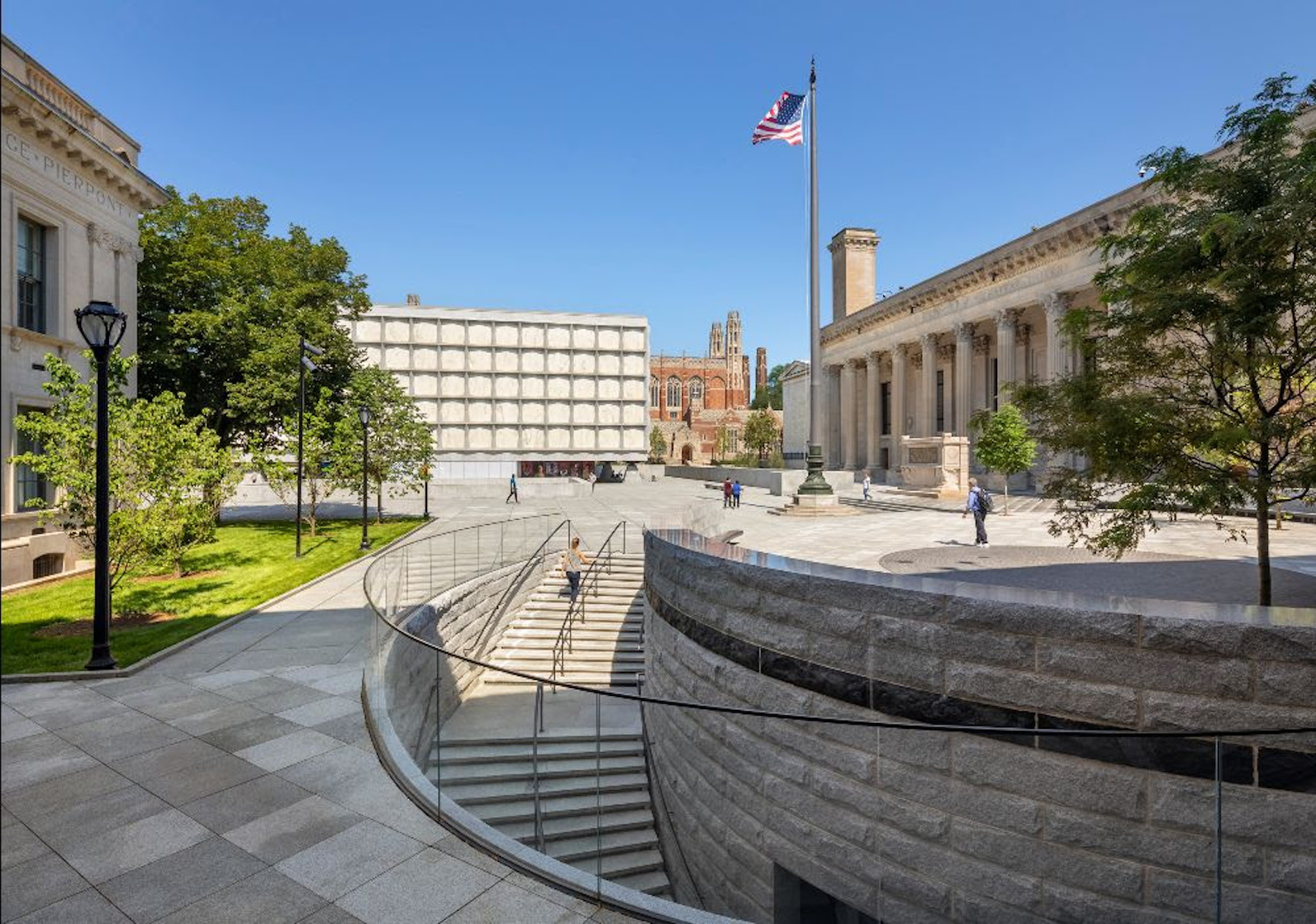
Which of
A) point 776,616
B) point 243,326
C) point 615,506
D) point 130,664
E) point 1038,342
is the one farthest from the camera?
point 1038,342

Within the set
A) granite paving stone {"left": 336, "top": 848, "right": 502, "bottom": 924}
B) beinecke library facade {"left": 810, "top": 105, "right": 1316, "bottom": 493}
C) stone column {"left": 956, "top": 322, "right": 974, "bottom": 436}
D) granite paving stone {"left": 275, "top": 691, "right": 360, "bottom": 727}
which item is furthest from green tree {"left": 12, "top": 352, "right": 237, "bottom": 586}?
stone column {"left": 956, "top": 322, "right": 974, "bottom": 436}

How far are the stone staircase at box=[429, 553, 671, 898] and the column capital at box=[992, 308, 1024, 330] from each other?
106ft

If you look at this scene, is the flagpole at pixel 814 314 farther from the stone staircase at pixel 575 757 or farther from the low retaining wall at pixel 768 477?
the stone staircase at pixel 575 757

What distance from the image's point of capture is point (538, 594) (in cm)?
1975

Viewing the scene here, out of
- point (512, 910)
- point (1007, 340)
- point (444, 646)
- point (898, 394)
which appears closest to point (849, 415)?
point (898, 394)

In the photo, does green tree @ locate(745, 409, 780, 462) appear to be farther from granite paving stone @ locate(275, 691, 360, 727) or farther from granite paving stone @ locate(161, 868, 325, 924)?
granite paving stone @ locate(161, 868, 325, 924)

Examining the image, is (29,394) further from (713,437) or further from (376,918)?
(713,437)

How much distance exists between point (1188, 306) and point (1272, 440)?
1969mm

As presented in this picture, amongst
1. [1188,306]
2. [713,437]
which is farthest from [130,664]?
[713,437]

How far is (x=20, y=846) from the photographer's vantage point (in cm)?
583

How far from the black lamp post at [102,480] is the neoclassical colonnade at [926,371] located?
35300 millimetres

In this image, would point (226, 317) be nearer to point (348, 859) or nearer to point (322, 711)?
point (322, 711)

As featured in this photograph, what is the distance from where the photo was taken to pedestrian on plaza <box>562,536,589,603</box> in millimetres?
17969

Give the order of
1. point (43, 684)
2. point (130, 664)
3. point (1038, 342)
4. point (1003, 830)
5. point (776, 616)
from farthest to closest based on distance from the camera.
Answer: point (1038, 342), point (130, 664), point (43, 684), point (776, 616), point (1003, 830)
